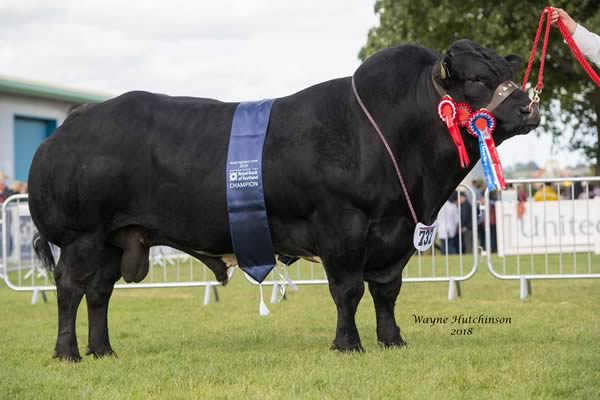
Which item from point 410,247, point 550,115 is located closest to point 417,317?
point 410,247

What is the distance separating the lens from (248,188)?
6262 millimetres

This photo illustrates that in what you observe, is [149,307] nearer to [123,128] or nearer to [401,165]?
[123,128]

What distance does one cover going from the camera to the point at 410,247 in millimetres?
6363

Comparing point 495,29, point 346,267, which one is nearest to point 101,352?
point 346,267

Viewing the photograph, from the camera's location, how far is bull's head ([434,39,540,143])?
235 inches

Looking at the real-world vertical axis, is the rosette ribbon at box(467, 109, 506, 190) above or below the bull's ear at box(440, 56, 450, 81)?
below

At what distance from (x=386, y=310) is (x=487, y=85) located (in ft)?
6.07

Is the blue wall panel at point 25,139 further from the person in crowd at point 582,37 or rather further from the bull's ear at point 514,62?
the bull's ear at point 514,62

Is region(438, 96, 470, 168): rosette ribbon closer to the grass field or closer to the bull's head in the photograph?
the bull's head

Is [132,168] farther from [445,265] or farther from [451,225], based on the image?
[451,225]

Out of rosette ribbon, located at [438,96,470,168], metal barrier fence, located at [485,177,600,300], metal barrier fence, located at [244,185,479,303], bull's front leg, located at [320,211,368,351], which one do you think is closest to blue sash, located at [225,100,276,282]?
bull's front leg, located at [320,211,368,351]

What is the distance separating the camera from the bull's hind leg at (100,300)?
22.4 ft

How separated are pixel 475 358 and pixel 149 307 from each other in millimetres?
5895

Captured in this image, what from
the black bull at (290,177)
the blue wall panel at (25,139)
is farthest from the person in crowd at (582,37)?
the blue wall panel at (25,139)
